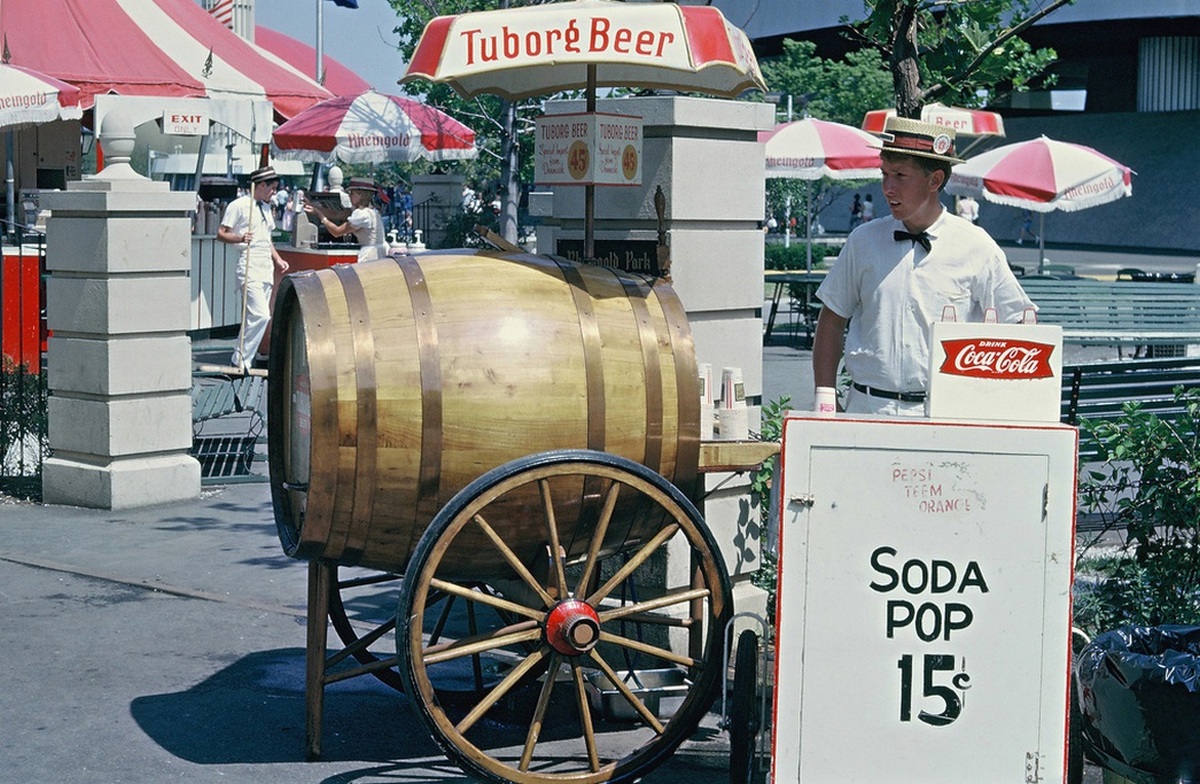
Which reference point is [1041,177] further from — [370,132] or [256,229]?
[256,229]

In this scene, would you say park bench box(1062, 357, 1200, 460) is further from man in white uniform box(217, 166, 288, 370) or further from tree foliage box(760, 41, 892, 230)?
tree foliage box(760, 41, 892, 230)

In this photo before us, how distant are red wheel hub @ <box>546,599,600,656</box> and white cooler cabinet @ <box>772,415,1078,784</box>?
2.31ft

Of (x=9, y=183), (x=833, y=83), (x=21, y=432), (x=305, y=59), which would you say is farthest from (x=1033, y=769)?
(x=305, y=59)

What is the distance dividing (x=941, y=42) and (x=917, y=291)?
3.59 meters

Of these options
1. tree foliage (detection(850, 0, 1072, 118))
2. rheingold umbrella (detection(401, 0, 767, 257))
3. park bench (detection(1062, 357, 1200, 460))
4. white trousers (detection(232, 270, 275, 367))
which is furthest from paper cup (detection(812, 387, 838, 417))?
white trousers (detection(232, 270, 275, 367))

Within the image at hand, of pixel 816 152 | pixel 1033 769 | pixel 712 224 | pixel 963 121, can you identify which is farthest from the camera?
pixel 816 152

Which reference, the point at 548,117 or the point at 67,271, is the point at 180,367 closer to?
the point at 67,271

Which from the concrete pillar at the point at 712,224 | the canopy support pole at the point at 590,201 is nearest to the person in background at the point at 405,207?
the concrete pillar at the point at 712,224

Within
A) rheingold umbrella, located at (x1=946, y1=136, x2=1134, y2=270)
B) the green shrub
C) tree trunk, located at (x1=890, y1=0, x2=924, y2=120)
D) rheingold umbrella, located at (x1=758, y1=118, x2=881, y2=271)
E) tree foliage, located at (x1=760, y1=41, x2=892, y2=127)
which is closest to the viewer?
tree trunk, located at (x1=890, y1=0, x2=924, y2=120)

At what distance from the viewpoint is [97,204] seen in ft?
31.8

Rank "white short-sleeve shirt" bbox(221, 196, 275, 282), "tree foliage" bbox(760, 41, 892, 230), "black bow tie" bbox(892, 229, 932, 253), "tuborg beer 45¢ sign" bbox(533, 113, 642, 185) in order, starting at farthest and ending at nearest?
1. "tree foliage" bbox(760, 41, 892, 230)
2. "white short-sleeve shirt" bbox(221, 196, 275, 282)
3. "tuborg beer 45¢ sign" bbox(533, 113, 642, 185)
4. "black bow tie" bbox(892, 229, 932, 253)

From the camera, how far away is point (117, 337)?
32.1 feet

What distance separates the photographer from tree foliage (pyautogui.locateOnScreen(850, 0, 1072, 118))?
7.77 meters

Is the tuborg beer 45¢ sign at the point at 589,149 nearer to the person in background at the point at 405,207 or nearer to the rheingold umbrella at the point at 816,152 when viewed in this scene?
the rheingold umbrella at the point at 816,152
